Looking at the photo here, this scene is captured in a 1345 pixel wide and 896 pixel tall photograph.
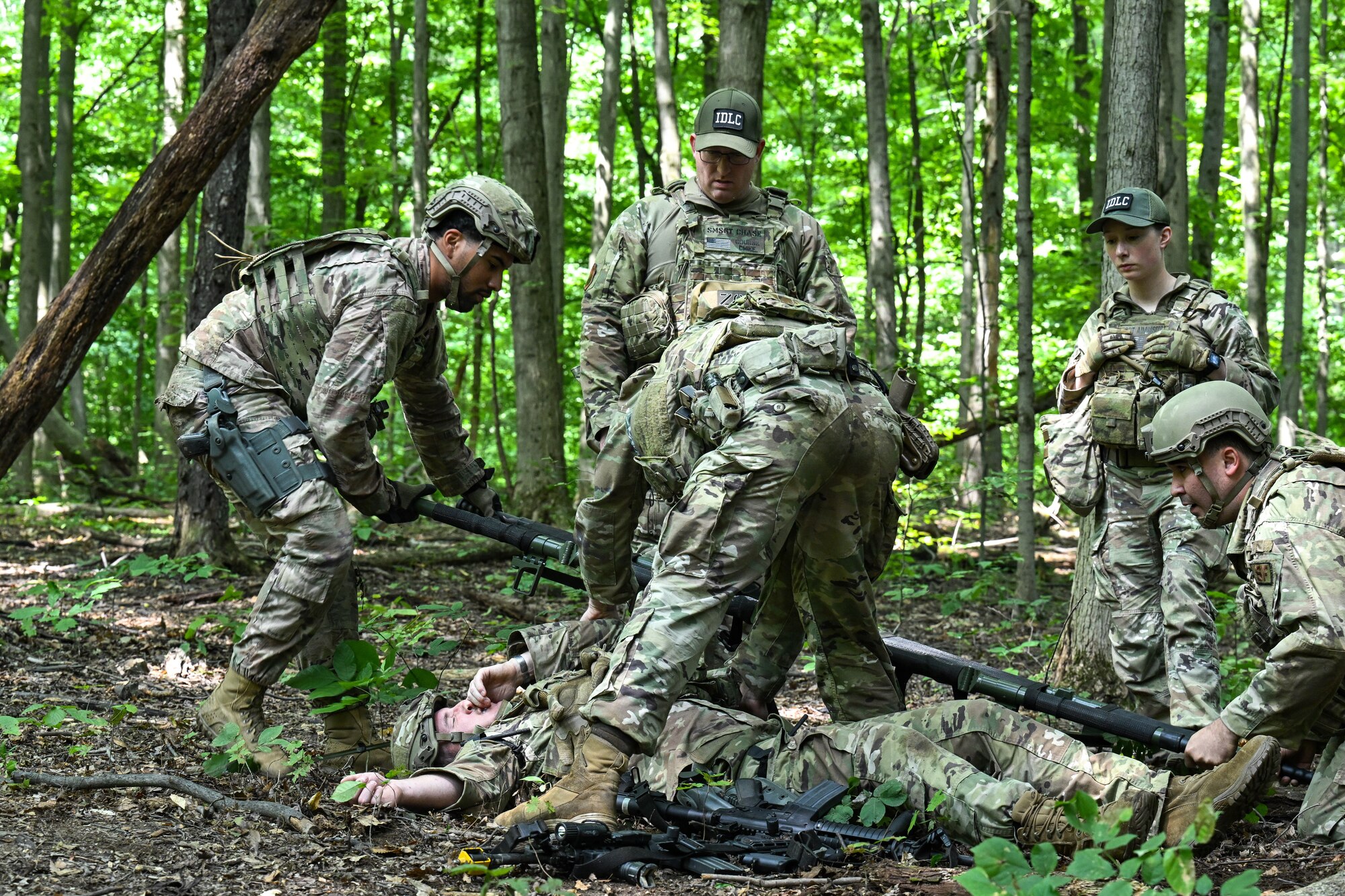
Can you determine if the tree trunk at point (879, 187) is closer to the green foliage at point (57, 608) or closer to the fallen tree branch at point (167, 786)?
the green foliage at point (57, 608)

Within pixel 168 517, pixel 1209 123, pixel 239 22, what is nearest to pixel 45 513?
pixel 168 517

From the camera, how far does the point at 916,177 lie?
52.0 ft

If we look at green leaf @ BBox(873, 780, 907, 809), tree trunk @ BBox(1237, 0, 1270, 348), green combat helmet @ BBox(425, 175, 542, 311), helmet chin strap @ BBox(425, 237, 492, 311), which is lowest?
green leaf @ BBox(873, 780, 907, 809)

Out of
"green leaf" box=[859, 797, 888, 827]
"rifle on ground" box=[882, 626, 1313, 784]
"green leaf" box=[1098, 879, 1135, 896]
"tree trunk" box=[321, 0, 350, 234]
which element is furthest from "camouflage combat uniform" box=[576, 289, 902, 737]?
"tree trunk" box=[321, 0, 350, 234]

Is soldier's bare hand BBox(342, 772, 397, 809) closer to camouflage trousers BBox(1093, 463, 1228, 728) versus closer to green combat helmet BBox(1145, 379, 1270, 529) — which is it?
green combat helmet BBox(1145, 379, 1270, 529)

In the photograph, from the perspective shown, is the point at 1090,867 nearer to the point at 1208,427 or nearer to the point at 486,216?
the point at 1208,427

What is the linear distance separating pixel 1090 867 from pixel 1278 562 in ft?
4.62

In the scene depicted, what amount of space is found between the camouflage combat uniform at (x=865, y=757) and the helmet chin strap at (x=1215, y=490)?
841mm

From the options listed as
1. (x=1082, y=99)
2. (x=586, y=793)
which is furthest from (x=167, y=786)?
(x=1082, y=99)

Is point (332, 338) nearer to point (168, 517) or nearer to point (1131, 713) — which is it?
point (1131, 713)

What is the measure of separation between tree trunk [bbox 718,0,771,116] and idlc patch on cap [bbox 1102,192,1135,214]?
3.03 m

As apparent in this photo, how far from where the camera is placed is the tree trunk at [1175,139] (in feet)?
21.3

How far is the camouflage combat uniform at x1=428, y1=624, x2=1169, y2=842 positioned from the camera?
334 centimetres

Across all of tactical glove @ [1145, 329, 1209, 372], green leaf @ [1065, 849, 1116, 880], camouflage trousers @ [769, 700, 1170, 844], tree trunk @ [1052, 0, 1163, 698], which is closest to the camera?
green leaf @ [1065, 849, 1116, 880]
